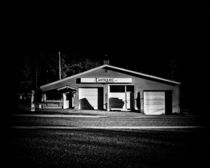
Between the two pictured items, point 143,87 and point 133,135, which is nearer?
point 133,135

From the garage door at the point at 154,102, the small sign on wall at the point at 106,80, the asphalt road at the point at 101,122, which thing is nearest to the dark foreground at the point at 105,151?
the asphalt road at the point at 101,122

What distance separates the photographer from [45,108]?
24656 millimetres

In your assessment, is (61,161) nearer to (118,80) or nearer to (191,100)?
(118,80)

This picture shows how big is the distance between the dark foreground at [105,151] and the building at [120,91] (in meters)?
13.9

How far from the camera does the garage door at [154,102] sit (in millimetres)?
23194

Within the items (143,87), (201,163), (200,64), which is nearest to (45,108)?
(143,87)

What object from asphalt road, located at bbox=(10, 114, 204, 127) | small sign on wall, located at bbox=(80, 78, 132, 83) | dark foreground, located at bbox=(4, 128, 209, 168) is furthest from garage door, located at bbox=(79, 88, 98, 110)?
dark foreground, located at bbox=(4, 128, 209, 168)

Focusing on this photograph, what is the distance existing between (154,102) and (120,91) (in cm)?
335

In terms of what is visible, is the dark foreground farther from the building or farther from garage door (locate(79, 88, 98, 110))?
garage door (locate(79, 88, 98, 110))

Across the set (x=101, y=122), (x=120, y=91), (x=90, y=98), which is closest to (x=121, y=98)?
(x=120, y=91)

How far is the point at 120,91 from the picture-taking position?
2430 centimetres

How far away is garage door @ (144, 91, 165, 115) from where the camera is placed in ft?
76.1

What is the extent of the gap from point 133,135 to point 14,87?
4164cm

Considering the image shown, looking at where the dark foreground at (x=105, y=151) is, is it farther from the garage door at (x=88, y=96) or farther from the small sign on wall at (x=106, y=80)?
the garage door at (x=88, y=96)
